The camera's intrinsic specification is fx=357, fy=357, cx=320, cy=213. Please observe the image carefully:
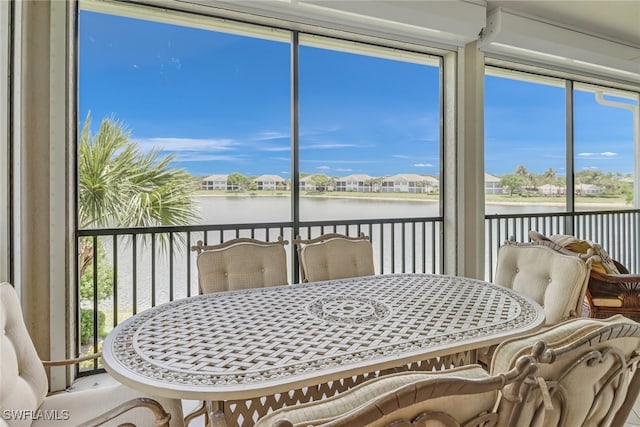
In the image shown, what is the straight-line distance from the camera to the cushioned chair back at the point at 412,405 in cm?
61

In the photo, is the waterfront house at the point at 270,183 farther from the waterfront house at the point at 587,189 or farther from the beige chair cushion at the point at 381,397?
the waterfront house at the point at 587,189

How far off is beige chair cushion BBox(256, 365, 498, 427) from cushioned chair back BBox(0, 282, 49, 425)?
94cm

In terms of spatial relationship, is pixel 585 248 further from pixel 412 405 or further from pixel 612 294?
pixel 412 405

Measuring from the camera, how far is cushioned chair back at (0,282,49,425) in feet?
3.71

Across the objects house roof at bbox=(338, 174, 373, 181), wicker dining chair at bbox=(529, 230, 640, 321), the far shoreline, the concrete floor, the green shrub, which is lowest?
the concrete floor

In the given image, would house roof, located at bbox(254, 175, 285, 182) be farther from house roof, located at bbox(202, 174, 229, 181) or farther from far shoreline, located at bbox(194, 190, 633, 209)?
house roof, located at bbox(202, 174, 229, 181)

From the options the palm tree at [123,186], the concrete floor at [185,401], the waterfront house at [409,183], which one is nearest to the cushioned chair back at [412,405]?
the concrete floor at [185,401]

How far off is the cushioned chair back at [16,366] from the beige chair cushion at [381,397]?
37.1 inches

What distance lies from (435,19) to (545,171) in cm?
258

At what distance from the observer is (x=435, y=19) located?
120 inches

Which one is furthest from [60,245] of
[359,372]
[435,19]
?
[435,19]

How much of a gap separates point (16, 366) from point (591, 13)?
4950mm

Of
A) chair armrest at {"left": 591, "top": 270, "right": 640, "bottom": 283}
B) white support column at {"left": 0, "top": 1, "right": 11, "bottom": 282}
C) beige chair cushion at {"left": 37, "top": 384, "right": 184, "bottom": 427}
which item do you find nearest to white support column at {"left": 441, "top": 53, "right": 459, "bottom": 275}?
chair armrest at {"left": 591, "top": 270, "right": 640, "bottom": 283}

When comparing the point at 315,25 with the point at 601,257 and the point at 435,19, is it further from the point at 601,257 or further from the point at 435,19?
the point at 601,257
